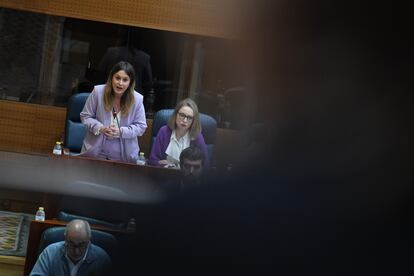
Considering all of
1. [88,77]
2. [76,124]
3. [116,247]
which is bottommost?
[116,247]

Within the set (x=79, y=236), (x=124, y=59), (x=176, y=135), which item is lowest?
(x=79, y=236)

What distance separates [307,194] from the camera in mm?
230

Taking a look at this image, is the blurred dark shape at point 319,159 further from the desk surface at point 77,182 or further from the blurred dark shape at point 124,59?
the blurred dark shape at point 124,59

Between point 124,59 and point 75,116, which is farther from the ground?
point 124,59

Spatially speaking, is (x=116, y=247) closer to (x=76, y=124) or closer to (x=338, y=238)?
(x=338, y=238)

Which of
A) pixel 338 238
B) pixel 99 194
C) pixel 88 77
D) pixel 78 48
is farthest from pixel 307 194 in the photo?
pixel 78 48

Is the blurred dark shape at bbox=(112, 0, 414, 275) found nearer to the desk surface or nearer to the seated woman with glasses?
the desk surface

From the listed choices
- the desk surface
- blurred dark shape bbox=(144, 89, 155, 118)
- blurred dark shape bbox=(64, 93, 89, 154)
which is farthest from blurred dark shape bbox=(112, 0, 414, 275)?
blurred dark shape bbox=(64, 93, 89, 154)

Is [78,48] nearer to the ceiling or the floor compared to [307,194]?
nearer to the ceiling

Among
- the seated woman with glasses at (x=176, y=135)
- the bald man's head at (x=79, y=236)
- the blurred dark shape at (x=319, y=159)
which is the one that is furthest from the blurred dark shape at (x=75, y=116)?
the blurred dark shape at (x=319, y=159)

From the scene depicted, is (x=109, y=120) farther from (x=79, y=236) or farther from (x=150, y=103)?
(x=79, y=236)

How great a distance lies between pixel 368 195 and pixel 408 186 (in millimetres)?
12

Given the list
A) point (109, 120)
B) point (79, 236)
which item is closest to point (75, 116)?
point (109, 120)

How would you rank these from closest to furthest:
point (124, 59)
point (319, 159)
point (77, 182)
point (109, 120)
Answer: point (319, 159) < point (77, 182) < point (109, 120) < point (124, 59)
